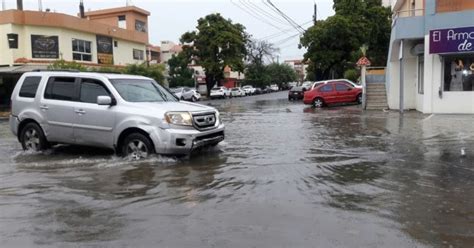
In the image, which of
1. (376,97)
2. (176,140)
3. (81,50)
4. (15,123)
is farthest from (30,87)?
(81,50)

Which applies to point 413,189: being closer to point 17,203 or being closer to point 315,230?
point 315,230

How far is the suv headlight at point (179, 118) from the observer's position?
367 inches

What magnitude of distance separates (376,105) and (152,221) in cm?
2172

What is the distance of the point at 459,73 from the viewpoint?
2022cm

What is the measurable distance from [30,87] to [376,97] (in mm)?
19512

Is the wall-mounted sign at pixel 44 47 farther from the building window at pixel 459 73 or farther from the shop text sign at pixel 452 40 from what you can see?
the building window at pixel 459 73

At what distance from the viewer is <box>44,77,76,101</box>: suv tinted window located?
10.4 m

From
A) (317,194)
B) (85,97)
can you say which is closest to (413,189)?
(317,194)

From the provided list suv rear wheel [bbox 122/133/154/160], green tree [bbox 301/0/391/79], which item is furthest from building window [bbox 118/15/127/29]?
suv rear wheel [bbox 122/133/154/160]

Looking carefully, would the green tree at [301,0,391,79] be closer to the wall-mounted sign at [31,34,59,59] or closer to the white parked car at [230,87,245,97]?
the white parked car at [230,87,245,97]

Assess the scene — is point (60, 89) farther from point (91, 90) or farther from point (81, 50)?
point (81, 50)

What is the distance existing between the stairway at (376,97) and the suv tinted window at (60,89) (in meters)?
18.2

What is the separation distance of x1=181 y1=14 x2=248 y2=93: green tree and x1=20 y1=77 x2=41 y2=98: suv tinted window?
44939mm

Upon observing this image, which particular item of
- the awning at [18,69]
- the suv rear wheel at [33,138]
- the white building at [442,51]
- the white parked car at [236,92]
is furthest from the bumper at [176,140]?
the white parked car at [236,92]
